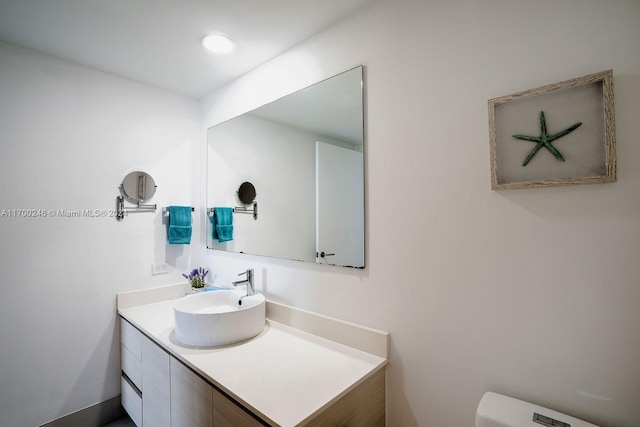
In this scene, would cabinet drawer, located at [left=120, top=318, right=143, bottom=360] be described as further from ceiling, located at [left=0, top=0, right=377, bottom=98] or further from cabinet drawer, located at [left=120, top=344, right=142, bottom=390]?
ceiling, located at [left=0, top=0, right=377, bottom=98]

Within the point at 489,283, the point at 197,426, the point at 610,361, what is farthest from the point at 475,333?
the point at 197,426

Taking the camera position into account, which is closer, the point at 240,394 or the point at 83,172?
the point at 240,394

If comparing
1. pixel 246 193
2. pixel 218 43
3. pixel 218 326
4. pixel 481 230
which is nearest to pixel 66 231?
pixel 246 193

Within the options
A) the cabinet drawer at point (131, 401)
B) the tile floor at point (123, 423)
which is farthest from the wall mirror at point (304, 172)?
the tile floor at point (123, 423)

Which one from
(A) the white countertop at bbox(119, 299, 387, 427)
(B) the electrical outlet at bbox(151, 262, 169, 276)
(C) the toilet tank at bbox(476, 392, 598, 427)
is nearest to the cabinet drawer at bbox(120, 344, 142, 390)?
(A) the white countertop at bbox(119, 299, 387, 427)

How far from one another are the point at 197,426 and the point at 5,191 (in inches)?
65.1

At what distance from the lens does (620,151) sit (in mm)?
810

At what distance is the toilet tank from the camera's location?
2.71 ft

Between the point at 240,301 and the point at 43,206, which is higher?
the point at 43,206

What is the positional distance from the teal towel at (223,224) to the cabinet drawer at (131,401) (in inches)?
41.6

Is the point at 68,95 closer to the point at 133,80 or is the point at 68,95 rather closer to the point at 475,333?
the point at 133,80

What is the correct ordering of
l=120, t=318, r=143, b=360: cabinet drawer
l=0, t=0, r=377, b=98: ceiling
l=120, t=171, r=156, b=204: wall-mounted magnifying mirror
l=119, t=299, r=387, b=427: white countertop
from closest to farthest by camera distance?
l=119, t=299, r=387, b=427: white countertop
l=0, t=0, r=377, b=98: ceiling
l=120, t=318, r=143, b=360: cabinet drawer
l=120, t=171, r=156, b=204: wall-mounted magnifying mirror

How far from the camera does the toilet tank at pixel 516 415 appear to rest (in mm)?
827

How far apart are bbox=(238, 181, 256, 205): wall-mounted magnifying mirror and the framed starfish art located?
1444mm
